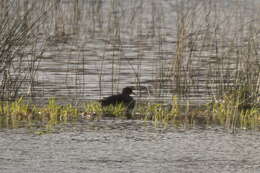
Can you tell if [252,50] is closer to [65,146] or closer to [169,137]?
[169,137]

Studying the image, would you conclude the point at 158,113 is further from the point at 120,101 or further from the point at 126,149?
the point at 126,149

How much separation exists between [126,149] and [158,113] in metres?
2.24

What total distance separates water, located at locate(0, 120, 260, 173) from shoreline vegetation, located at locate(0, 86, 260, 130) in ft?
1.27

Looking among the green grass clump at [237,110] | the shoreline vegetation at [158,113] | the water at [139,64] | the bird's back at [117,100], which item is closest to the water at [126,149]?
the shoreline vegetation at [158,113]

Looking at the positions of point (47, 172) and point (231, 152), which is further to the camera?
point (231, 152)

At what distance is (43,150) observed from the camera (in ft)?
29.9

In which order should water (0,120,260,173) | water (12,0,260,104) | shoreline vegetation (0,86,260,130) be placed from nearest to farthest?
water (0,120,260,173), shoreline vegetation (0,86,260,130), water (12,0,260,104)

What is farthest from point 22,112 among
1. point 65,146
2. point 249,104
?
point 249,104

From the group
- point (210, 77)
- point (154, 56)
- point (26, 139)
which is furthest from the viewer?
point (154, 56)

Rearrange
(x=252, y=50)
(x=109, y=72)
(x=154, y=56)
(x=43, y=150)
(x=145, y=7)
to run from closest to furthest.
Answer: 1. (x=43, y=150)
2. (x=252, y=50)
3. (x=109, y=72)
4. (x=154, y=56)
5. (x=145, y=7)

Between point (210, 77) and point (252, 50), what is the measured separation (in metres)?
1.28

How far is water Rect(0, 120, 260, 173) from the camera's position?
27.5 feet

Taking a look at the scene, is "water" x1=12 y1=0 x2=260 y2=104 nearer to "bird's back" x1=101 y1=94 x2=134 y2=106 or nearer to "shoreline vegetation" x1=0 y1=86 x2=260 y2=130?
"shoreline vegetation" x1=0 y1=86 x2=260 y2=130

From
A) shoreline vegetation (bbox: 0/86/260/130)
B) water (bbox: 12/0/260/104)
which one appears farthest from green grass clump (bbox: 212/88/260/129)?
water (bbox: 12/0/260/104)
